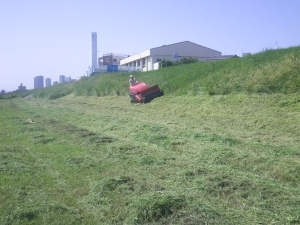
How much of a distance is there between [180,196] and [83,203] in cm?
144

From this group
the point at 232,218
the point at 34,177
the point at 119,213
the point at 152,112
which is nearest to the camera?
the point at 232,218

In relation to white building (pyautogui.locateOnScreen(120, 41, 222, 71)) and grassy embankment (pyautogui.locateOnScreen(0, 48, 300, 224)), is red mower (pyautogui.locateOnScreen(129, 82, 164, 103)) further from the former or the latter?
white building (pyautogui.locateOnScreen(120, 41, 222, 71))

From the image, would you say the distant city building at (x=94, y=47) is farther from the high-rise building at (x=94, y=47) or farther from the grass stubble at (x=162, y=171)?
the grass stubble at (x=162, y=171)

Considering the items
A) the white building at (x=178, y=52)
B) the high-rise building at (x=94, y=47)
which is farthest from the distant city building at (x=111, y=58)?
the white building at (x=178, y=52)

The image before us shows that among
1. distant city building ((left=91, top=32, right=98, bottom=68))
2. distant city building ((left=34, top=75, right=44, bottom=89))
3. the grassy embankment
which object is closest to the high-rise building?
distant city building ((left=91, top=32, right=98, bottom=68))

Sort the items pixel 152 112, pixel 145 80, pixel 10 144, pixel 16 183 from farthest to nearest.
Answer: pixel 145 80 → pixel 152 112 → pixel 10 144 → pixel 16 183

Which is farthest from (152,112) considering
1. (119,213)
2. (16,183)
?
(119,213)

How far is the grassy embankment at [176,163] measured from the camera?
5.11 metres

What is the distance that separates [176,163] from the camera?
303 inches

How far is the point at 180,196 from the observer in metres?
5.40

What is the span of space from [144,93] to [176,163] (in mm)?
12955

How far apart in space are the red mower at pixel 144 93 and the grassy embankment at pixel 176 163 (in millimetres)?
4306

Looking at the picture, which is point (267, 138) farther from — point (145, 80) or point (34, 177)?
point (145, 80)

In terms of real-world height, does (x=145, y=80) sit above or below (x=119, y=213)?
above
